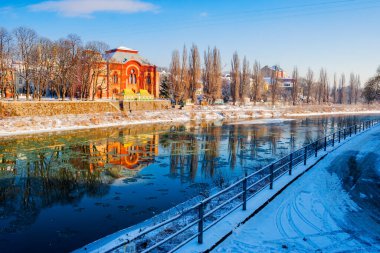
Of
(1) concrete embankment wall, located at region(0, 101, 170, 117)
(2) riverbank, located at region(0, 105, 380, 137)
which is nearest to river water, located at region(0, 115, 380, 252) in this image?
(2) riverbank, located at region(0, 105, 380, 137)

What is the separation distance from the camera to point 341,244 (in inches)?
259

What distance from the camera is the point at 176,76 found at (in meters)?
59.1

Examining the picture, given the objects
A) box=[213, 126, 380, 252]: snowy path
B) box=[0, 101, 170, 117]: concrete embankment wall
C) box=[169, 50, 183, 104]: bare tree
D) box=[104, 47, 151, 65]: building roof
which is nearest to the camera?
box=[213, 126, 380, 252]: snowy path

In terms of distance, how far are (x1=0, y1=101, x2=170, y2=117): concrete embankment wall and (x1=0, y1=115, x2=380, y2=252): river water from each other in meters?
10.5

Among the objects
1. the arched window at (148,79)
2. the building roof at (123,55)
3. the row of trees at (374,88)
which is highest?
the building roof at (123,55)

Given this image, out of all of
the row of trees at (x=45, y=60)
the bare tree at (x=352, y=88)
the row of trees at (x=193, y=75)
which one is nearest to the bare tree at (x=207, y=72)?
the row of trees at (x=193, y=75)

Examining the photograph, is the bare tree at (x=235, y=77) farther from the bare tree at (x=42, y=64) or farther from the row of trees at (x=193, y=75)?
the bare tree at (x=42, y=64)

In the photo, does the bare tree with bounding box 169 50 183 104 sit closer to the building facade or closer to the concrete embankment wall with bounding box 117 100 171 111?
the concrete embankment wall with bounding box 117 100 171 111

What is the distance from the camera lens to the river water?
28.8 ft

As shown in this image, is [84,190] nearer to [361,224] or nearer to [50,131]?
[361,224]

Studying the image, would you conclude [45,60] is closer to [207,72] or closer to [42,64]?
[42,64]

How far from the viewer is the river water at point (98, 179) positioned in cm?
A: 878

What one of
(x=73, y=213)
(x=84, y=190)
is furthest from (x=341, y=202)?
(x=84, y=190)

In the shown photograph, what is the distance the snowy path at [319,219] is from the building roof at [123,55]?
55912mm
